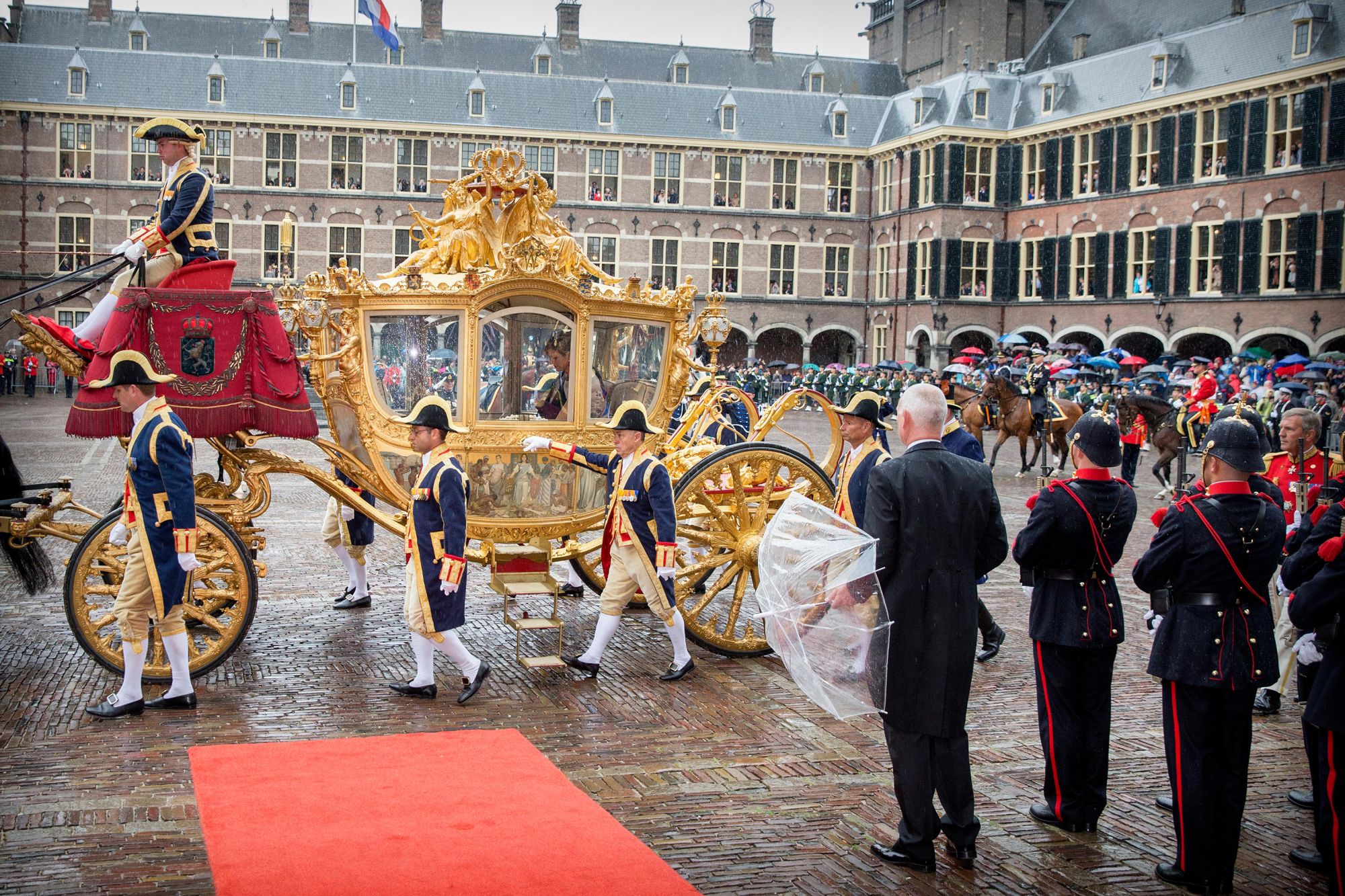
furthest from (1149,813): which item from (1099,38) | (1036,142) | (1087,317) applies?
(1099,38)

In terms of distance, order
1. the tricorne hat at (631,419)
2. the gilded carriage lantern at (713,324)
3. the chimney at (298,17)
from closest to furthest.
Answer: the tricorne hat at (631,419) < the gilded carriage lantern at (713,324) < the chimney at (298,17)

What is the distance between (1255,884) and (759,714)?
8.82 ft

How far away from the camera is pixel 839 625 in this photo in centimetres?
457

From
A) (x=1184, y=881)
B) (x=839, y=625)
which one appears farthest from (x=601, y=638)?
(x=1184, y=881)

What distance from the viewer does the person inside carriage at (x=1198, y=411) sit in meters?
16.8

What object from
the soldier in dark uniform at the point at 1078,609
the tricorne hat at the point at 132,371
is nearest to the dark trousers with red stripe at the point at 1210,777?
the soldier in dark uniform at the point at 1078,609

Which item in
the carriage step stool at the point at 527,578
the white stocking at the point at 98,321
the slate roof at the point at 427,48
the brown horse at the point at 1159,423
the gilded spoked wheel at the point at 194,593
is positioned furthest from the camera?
the slate roof at the point at 427,48

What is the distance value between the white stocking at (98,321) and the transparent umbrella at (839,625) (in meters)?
4.62

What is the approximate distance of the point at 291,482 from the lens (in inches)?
658

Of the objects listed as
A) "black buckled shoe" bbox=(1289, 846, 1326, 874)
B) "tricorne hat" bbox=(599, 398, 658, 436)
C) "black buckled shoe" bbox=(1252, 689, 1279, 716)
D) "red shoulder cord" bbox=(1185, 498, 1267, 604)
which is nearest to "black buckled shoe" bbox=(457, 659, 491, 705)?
"tricorne hat" bbox=(599, 398, 658, 436)

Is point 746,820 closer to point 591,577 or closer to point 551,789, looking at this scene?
point 551,789

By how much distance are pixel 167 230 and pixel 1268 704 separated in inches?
275

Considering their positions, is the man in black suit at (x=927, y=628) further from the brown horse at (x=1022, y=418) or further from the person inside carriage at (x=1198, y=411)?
the brown horse at (x=1022, y=418)

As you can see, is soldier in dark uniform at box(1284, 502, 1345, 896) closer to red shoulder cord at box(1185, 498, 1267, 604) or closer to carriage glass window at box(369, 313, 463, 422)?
red shoulder cord at box(1185, 498, 1267, 604)
